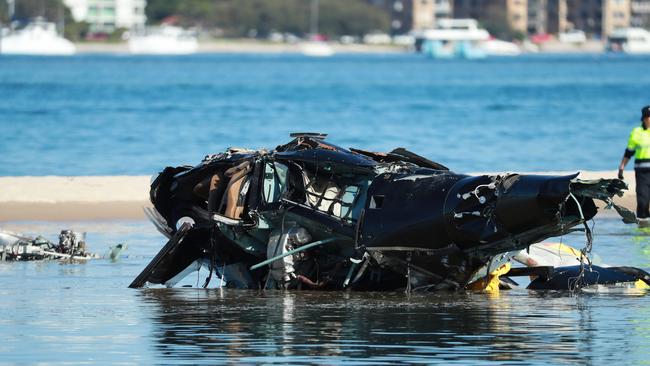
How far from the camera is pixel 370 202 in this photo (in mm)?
15484

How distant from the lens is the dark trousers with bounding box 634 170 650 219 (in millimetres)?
22359

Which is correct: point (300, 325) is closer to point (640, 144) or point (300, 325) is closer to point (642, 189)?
point (640, 144)

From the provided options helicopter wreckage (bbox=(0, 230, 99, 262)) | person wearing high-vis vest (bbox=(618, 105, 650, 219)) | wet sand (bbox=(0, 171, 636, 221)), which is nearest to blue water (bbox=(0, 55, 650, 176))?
wet sand (bbox=(0, 171, 636, 221))

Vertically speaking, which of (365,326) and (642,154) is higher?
(642,154)

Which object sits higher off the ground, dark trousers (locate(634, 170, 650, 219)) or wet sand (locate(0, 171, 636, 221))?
dark trousers (locate(634, 170, 650, 219))

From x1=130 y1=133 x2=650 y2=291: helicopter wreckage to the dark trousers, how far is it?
17.5 feet

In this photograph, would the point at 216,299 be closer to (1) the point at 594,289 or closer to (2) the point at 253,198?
(2) the point at 253,198

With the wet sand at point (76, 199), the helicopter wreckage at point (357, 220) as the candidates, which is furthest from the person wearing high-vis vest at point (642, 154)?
the helicopter wreckage at point (357, 220)

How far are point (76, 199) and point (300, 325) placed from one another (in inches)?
544

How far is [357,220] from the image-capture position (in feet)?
51.1

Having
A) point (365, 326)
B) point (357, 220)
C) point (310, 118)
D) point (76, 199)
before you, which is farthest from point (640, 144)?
point (310, 118)

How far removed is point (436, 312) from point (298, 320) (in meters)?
1.39

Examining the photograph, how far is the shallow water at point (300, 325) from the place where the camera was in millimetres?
12680

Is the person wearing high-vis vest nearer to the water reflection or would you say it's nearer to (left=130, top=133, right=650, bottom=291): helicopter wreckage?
(left=130, top=133, right=650, bottom=291): helicopter wreckage
